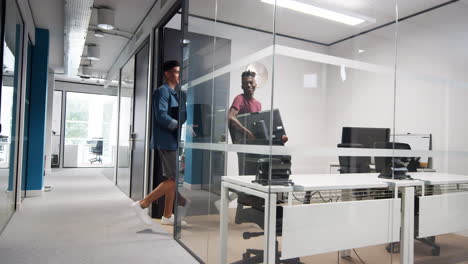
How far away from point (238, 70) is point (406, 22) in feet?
3.79

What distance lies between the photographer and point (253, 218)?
202 cm

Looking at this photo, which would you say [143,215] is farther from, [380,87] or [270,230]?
[380,87]

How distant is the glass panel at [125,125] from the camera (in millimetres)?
6148

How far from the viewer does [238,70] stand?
7.24 feet

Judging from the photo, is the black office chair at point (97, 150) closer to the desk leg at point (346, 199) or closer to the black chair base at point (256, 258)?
the black chair base at point (256, 258)

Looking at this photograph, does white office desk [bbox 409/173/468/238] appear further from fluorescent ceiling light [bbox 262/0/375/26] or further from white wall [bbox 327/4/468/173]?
fluorescent ceiling light [bbox 262/0/375/26]

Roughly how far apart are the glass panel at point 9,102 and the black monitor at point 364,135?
3.09 m

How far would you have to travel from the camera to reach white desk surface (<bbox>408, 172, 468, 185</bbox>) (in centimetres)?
222

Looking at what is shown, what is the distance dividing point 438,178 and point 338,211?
0.85m

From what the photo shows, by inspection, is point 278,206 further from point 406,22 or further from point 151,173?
point 151,173

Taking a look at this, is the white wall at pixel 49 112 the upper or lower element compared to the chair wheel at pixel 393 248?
upper

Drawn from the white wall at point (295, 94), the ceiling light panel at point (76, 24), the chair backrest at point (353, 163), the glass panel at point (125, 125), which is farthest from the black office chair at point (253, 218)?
the glass panel at point (125, 125)

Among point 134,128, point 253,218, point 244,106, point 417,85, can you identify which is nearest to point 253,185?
point 253,218

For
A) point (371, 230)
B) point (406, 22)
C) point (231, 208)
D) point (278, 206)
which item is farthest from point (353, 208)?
point (406, 22)
